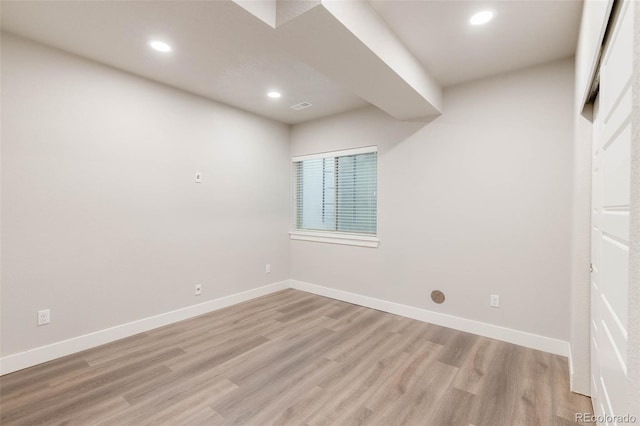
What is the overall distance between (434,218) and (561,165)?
47.8 inches

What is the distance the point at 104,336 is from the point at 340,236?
112 inches

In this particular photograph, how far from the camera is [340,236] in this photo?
4125 millimetres

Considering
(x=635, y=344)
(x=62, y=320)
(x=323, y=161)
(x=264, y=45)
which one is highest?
(x=264, y=45)

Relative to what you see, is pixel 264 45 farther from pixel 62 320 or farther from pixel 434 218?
pixel 62 320

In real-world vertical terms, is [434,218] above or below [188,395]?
above

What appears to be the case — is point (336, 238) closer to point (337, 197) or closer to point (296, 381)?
point (337, 197)

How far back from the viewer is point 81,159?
2.57 metres

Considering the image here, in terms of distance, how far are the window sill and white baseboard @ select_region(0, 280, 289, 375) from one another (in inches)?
45.4

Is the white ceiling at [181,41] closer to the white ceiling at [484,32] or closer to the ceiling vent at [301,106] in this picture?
the ceiling vent at [301,106]

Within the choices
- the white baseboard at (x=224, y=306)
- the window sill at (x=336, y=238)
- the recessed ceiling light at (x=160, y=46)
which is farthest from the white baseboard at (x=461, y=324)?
the recessed ceiling light at (x=160, y=46)

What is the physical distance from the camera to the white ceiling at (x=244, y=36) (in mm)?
1910

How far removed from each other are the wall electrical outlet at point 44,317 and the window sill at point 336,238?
2958mm

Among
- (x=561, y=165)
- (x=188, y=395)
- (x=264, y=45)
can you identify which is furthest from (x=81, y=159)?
(x=561, y=165)

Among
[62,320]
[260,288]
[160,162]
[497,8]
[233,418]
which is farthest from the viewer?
[260,288]
